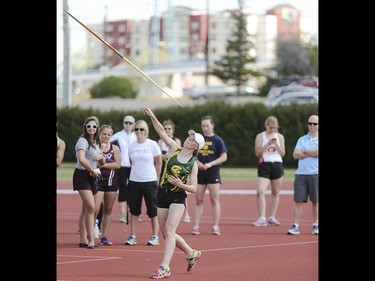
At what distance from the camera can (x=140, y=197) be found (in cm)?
1563

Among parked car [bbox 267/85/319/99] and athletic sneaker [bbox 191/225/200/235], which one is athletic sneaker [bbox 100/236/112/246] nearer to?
athletic sneaker [bbox 191/225/200/235]

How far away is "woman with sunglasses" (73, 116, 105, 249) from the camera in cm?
1490

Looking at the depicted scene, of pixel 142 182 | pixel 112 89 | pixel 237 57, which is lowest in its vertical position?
pixel 142 182

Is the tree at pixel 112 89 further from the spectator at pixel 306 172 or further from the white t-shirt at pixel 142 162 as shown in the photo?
the white t-shirt at pixel 142 162

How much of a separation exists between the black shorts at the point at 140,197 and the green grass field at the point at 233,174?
62.9ft

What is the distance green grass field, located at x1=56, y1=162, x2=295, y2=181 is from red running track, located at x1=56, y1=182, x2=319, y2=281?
46.7 feet

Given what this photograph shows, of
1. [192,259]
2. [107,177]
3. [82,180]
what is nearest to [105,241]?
[107,177]

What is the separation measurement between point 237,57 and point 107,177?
253 ft

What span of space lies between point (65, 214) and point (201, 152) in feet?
16.8

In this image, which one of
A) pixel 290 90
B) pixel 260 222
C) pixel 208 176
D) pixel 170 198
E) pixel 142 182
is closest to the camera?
pixel 170 198

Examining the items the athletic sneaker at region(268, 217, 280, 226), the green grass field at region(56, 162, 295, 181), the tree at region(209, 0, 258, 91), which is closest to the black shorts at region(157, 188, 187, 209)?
the athletic sneaker at region(268, 217, 280, 226)

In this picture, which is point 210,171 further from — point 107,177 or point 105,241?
point 105,241
